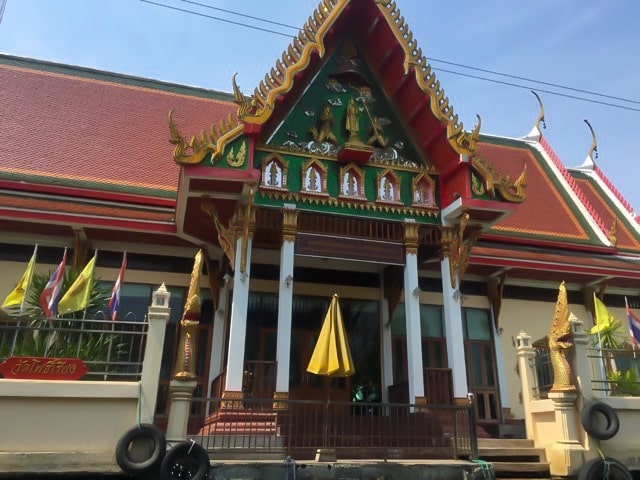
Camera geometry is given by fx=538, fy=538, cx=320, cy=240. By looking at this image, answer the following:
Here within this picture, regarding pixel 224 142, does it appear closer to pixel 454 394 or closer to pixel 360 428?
pixel 360 428

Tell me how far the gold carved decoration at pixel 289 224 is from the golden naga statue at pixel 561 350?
14.0 ft

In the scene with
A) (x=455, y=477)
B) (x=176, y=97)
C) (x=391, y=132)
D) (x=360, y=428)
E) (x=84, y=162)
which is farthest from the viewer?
(x=176, y=97)

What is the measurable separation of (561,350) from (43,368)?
6.83 metres

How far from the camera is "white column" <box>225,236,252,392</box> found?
7936 mm

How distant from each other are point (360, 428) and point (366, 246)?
3.13m

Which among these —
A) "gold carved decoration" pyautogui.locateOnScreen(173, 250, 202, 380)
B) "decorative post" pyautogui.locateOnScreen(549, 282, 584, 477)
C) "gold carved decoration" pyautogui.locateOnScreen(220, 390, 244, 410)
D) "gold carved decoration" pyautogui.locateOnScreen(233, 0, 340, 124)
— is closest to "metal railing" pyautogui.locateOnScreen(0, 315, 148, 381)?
"gold carved decoration" pyautogui.locateOnScreen(173, 250, 202, 380)

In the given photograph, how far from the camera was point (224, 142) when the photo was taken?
848cm

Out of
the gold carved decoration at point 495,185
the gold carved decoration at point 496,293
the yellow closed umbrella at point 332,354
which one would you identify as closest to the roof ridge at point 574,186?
the gold carved decoration at point 496,293

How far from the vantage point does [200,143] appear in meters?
8.33

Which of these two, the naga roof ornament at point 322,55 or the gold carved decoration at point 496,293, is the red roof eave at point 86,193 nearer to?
the naga roof ornament at point 322,55

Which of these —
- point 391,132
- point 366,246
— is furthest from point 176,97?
point 366,246

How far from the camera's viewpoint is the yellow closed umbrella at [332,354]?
7.38m

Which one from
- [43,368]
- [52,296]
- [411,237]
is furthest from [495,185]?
[43,368]

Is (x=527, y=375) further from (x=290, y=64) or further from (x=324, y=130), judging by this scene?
(x=290, y=64)
